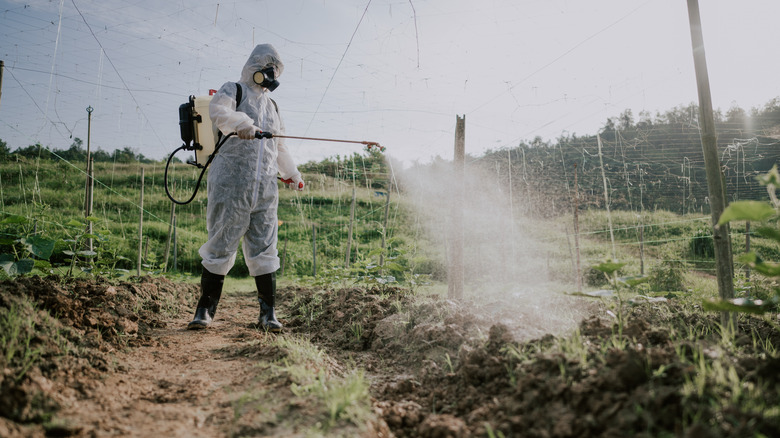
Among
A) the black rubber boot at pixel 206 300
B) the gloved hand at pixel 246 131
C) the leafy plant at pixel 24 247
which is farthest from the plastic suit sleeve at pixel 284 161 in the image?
the leafy plant at pixel 24 247

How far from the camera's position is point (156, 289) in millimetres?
4105

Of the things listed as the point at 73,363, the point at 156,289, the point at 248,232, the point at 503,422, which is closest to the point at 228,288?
the point at 156,289

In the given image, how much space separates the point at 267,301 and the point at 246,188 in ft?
2.91

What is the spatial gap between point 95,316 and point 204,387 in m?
1.23

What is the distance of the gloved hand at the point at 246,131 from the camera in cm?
285

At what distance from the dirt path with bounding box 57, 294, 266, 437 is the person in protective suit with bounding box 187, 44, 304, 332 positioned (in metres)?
0.43

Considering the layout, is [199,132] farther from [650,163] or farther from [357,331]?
[650,163]

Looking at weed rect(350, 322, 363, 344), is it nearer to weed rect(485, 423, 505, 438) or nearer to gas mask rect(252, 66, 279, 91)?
weed rect(485, 423, 505, 438)

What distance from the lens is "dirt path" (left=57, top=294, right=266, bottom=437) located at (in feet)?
4.70

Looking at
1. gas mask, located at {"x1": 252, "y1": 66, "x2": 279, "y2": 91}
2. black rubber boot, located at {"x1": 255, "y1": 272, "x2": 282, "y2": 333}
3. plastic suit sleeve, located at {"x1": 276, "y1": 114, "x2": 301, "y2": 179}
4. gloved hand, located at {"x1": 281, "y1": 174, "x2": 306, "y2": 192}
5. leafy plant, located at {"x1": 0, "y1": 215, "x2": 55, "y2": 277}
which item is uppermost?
gas mask, located at {"x1": 252, "y1": 66, "x2": 279, "y2": 91}

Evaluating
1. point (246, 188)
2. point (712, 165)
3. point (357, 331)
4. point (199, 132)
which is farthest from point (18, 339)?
point (712, 165)

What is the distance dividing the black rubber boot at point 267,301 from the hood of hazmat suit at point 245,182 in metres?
0.06

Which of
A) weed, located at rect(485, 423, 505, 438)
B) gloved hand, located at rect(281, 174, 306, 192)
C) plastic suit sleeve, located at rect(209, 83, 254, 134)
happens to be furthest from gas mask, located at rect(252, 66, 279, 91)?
weed, located at rect(485, 423, 505, 438)

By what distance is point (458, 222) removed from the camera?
3.37 metres
